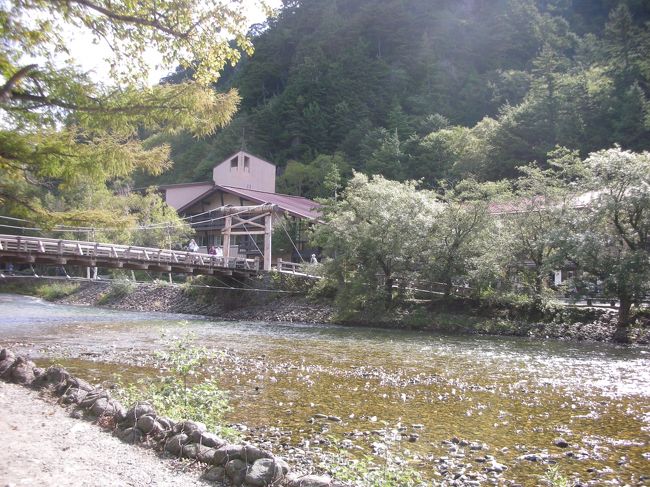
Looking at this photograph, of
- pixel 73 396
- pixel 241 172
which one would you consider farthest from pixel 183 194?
pixel 73 396

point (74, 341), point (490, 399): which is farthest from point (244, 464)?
point (74, 341)

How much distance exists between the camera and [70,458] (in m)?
4.20

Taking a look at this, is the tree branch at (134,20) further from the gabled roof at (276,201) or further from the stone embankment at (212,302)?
the gabled roof at (276,201)

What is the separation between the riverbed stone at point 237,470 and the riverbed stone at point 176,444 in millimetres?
627

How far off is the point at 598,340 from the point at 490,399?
33.7 ft

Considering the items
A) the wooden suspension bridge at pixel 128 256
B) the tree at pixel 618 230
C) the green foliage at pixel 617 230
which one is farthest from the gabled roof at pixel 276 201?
the tree at pixel 618 230

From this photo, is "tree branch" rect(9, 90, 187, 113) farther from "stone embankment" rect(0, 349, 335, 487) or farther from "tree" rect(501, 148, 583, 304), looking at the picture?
"tree" rect(501, 148, 583, 304)

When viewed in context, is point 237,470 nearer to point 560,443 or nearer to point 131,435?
point 131,435

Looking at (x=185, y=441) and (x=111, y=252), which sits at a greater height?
(x=111, y=252)

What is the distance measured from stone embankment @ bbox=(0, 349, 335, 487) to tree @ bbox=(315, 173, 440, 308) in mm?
14668

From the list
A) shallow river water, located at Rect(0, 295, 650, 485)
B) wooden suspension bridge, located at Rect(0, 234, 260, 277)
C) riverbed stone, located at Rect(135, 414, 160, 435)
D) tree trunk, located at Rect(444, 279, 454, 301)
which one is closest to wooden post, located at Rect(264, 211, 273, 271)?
wooden suspension bridge, located at Rect(0, 234, 260, 277)

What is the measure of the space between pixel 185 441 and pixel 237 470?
750mm

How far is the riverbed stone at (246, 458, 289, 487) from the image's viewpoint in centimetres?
387

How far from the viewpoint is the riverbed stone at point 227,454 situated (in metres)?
4.14
